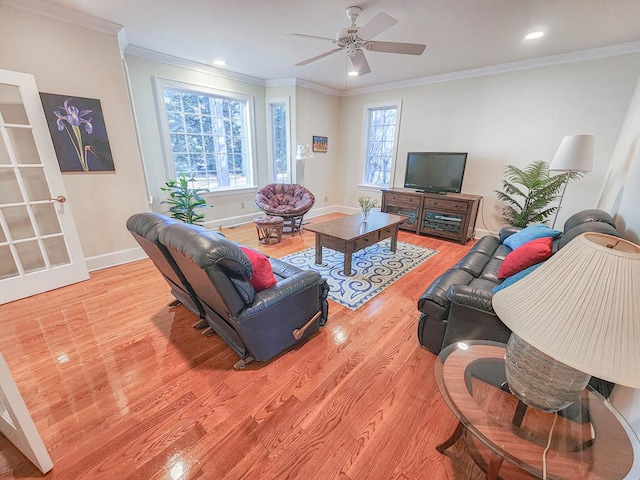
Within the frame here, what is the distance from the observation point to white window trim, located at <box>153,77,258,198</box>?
376 cm

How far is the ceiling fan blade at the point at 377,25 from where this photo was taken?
197cm

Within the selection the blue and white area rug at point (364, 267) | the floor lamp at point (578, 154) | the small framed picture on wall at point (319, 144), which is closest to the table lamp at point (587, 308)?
the blue and white area rug at point (364, 267)

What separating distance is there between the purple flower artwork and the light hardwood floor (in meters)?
1.55

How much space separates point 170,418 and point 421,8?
12.0 ft

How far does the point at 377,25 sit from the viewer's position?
210cm

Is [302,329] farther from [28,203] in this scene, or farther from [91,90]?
[91,90]

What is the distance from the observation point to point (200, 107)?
4.30 m

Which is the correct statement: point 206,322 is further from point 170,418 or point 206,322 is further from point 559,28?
point 559,28

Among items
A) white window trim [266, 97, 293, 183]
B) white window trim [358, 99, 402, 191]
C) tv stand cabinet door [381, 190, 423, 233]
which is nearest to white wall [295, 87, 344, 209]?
white window trim [266, 97, 293, 183]

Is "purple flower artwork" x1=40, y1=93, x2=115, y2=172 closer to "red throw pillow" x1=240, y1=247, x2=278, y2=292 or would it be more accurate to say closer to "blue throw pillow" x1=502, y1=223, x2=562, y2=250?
"red throw pillow" x1=240, y1=247, x2=278, y2=292

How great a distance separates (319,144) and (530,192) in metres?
3.81

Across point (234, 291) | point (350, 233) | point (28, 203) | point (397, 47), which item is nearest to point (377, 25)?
point (397, 47)

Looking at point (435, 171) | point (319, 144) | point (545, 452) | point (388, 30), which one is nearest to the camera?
point (545, 452)

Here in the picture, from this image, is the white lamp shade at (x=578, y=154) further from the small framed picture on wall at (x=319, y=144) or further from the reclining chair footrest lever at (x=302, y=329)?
the small framed picture on wall at (x=319, y=144)
